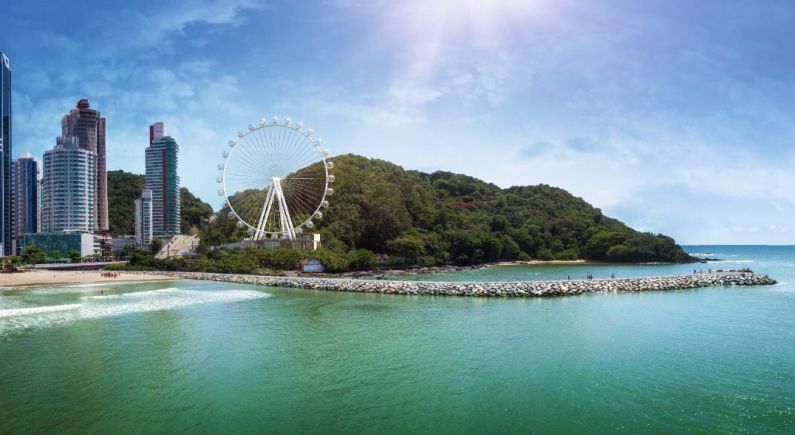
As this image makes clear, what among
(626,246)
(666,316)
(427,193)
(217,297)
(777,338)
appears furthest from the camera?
(427,193)

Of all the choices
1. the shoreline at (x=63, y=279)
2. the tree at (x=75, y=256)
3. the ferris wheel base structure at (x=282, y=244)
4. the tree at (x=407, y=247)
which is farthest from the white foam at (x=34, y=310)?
the tree at (x=75, y=256)

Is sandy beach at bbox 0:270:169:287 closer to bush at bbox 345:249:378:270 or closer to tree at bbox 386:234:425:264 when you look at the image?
bush at bbox 345:249:378:270

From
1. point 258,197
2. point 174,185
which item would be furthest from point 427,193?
point 174,185

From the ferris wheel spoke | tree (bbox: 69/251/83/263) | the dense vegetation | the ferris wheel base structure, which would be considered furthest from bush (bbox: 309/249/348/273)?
the dense vegetation

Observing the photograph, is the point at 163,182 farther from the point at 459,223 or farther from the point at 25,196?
the point at 459,223

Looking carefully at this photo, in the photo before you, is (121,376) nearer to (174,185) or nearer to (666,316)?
(666,316)
